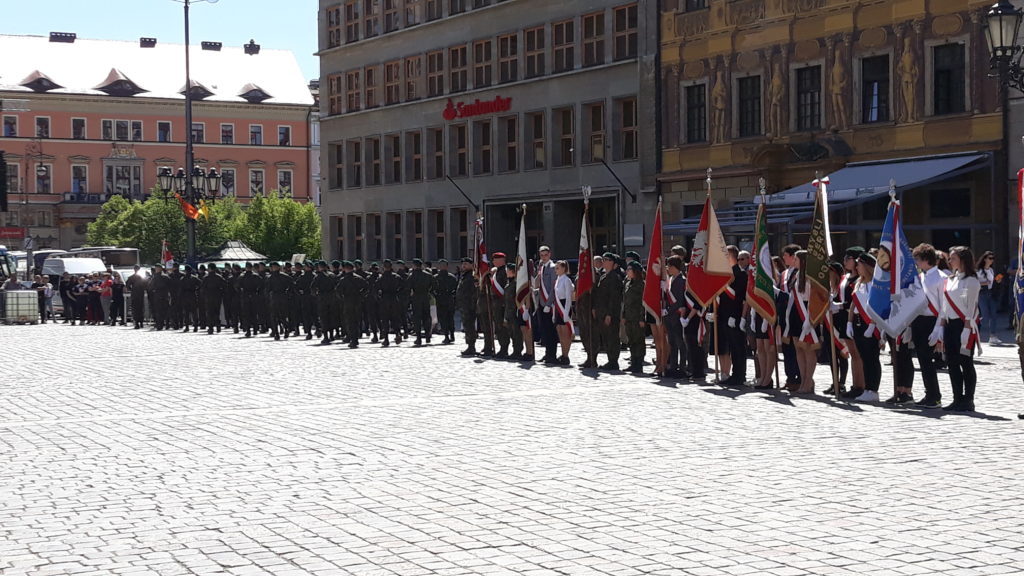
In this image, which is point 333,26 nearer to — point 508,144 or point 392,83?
point 392,83

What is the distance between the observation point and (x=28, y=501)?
9633mm

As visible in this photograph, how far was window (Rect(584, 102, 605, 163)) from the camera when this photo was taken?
1779 inches

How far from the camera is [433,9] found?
53656 mm

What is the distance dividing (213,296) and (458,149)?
1525 centimetres

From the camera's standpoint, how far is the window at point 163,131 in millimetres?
105438

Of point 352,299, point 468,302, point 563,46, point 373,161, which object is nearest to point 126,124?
point 373,161

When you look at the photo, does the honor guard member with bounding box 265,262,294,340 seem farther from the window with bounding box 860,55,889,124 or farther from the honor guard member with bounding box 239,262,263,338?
the window with bounding box 860,55,889,124

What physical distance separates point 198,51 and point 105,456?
101 metres

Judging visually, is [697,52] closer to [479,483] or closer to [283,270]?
[283,270]

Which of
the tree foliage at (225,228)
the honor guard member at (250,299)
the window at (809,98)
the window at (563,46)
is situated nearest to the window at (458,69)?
the window at (563,46)

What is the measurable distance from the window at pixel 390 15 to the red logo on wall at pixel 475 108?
540 cm

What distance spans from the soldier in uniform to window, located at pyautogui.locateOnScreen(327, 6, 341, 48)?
1596 inches

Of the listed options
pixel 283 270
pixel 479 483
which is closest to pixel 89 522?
pixel 479 483

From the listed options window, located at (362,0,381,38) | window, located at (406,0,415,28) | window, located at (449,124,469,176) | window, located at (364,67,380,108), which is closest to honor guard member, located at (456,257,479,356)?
window, located at (449,124,469,176)
